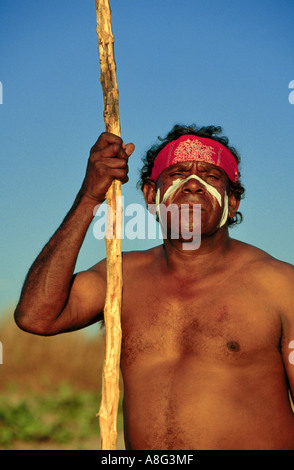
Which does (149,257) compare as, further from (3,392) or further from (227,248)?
(3,392)

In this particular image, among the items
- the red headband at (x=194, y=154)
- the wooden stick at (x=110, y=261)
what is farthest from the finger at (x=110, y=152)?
the red headband at (x=194, y=154)

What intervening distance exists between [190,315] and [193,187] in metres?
0.76

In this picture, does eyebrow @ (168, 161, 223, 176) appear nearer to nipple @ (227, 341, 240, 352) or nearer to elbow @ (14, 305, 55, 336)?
nipple @ (227, 341, 240, 352)

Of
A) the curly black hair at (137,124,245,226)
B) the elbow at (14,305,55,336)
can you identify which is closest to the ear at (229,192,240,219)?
the curly black hair at (137,124,245,226)

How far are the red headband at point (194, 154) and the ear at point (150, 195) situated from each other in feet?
0.44

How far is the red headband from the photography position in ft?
13.2

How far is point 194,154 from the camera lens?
4027 mm

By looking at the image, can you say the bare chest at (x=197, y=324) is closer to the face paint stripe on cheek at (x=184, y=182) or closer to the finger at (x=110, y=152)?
the face paint stripe on cheek at (x=184, y=182)

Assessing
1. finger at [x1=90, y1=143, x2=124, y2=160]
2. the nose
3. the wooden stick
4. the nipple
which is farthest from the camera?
the nose

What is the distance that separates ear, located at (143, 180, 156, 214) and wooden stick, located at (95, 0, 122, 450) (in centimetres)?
91

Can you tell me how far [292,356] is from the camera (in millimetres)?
3463

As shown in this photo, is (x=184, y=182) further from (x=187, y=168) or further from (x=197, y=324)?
(x=197, y=324)

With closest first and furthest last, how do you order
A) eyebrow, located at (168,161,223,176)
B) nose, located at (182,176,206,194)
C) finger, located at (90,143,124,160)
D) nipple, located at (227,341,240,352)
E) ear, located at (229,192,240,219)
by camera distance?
finger, located at (90,143,124,160) → nipple, located at (227,341,240,352) → nose, located at (182,176,206,194) → eyebrow, located at (168,161,223,176) → ear, located at (229,192,240,219)

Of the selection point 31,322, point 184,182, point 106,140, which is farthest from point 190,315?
point 106,140
